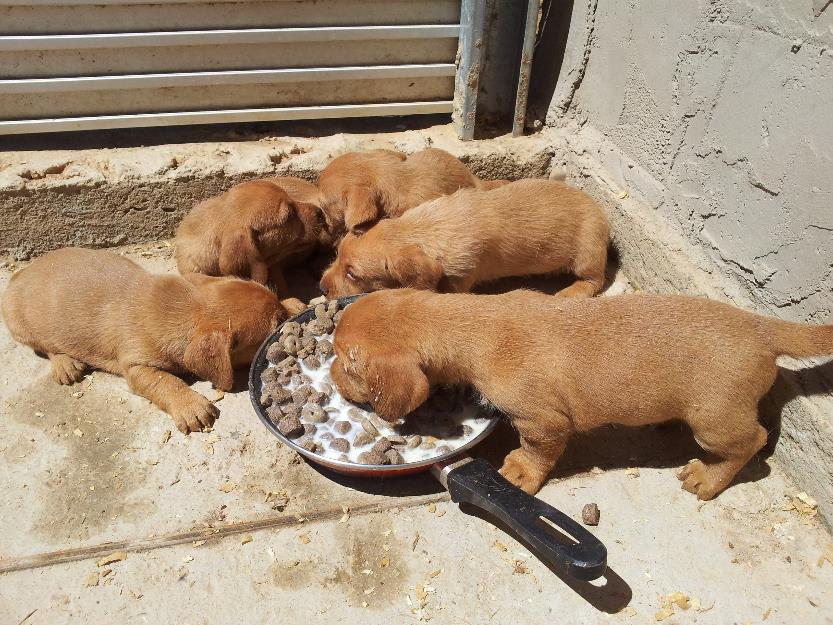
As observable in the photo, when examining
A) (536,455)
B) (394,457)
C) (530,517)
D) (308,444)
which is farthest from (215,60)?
(530,517)

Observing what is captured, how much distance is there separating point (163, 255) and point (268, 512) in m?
2.62

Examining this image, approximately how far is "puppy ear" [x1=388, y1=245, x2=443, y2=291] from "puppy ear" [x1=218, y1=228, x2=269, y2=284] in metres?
0.99

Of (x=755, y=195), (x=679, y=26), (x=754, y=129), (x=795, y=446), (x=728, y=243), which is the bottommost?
(x=795, y=446)

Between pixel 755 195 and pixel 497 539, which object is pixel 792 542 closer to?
pixel 497 539

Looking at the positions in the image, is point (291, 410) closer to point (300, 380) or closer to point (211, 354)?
point (300, 380)

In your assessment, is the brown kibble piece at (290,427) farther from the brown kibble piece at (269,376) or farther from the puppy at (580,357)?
the puppy at (580,357)

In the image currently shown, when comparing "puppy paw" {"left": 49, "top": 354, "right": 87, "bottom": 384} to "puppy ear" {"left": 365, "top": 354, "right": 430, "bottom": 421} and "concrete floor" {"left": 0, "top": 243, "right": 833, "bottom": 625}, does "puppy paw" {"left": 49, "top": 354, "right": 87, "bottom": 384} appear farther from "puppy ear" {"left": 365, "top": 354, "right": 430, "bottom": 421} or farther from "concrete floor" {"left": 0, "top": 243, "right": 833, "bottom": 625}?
"puppy ear" {"left": 365, "top": 354, "right": 430, "bottom": 421}

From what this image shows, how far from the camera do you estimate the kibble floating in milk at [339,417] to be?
3607mm

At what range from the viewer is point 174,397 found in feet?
13.2

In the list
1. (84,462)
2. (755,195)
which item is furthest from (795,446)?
(84,462)

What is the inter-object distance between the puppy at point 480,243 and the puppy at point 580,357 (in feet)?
3.10

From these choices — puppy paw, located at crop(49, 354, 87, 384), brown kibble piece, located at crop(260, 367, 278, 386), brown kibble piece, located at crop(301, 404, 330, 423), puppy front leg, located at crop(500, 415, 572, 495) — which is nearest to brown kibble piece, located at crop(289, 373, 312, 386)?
brown kibble piece, located at crop(260, 367, 278, 386)

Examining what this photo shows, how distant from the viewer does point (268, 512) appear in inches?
140

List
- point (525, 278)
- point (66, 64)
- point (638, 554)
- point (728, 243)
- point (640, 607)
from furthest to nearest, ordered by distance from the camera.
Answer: point (525, 278) < point (66, 64) < point (728, 243) < point (638, 554) < point (640, 607)
